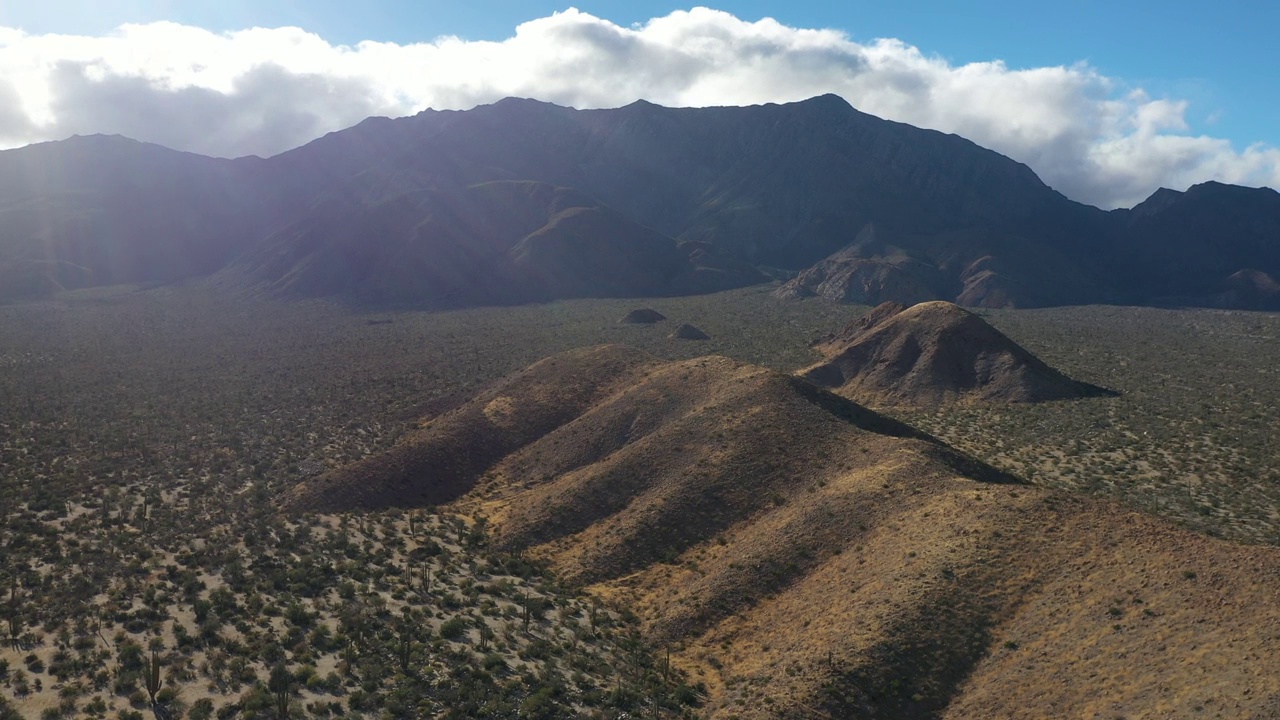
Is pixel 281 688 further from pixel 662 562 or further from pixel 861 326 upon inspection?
pixel 861 326

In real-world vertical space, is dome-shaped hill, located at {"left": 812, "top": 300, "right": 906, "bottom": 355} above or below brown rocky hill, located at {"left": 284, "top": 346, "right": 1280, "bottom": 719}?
above

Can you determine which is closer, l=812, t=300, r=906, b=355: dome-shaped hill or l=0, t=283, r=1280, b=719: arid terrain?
l=0, t=283, r=1280, b=719: arid terrain

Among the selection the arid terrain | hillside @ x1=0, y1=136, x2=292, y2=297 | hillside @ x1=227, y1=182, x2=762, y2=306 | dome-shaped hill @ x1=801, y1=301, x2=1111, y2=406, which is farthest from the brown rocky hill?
hillside @ x1=0, y1=136, x2=292, y2=297

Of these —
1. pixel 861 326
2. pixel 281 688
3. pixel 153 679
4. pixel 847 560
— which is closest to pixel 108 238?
pixel 861 326

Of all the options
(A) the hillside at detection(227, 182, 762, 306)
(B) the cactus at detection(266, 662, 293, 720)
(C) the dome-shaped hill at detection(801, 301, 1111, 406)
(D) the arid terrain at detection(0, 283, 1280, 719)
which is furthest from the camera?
(A) the hillside at detection(227, 182, 762, 306)

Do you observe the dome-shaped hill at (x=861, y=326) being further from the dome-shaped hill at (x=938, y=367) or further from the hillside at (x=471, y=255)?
the hillside at (x=471, y=255)

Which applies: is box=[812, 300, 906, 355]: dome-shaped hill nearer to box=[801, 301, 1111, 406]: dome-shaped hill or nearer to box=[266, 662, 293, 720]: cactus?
box=[801, 301, 1111, 406]: dome-shaped hill
